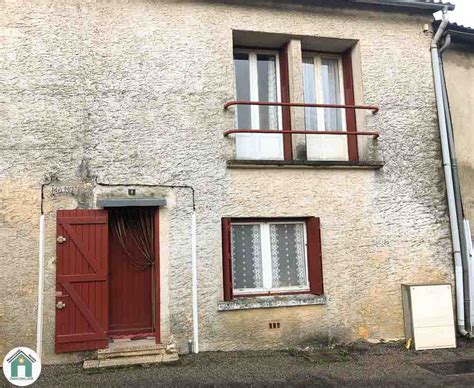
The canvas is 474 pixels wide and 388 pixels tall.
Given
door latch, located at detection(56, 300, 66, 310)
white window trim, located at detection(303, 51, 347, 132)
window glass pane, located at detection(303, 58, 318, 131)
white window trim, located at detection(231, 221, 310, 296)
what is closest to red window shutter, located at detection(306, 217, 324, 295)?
white window trim, located at detection(231, 221, 310, 296)

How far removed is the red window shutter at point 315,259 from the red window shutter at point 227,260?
1.35 metres

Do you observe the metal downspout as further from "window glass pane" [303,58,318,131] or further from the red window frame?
the red window frame

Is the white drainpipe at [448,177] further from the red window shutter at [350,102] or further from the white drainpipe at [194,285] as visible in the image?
the white drainpipe at [194,285]

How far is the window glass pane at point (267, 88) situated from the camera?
311 inches

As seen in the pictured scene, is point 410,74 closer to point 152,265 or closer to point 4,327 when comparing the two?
point 152,265

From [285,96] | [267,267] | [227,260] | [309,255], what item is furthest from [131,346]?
[285,96]

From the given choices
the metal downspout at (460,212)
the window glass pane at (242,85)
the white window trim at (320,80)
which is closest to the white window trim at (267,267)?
the window glass pane at (242,85)

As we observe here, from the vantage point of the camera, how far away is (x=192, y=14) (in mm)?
7301

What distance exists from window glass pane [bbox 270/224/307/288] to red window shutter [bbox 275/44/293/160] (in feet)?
4.02

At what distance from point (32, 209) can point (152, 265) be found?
1898 millimetres

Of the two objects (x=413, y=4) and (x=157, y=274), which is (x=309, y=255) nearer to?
(x=157, y=274)

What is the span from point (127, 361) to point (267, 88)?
4.93 metres

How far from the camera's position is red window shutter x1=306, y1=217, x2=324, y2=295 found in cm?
724

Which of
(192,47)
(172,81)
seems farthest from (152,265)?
(192,47)
